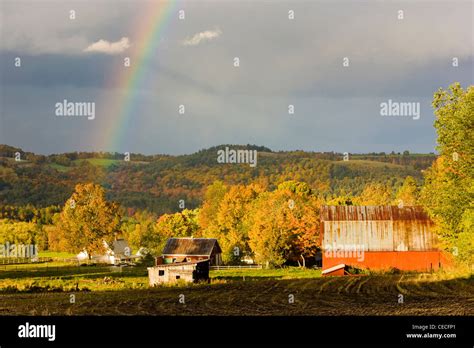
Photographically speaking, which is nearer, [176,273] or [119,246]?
[176,273]

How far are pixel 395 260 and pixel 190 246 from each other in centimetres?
2330

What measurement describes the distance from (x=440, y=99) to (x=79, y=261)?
4787 cm

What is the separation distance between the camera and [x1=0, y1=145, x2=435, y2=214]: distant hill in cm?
12662

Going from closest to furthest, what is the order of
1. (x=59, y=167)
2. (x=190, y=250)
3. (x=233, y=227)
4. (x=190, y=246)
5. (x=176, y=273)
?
(x=176, y=273) < (x=190, y=250) < (x=190, y=246) < (x=233, y=227) < (x=59, y=167)

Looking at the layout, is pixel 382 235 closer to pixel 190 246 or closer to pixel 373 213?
pixel 373 213

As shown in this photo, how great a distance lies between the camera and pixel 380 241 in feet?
169

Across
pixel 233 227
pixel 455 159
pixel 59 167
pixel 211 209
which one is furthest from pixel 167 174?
pixel 455 159

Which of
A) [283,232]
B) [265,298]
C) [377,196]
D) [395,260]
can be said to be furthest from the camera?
[377,196]

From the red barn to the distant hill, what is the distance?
6339 centimetres

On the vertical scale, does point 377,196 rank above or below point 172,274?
above

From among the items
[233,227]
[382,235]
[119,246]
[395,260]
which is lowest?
[395,260]

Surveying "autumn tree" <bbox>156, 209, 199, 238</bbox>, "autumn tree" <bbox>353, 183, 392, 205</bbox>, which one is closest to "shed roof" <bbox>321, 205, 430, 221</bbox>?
"autumn tree" <bbox>156, 209, 199, 238</bbox>

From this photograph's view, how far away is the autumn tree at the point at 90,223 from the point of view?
75438 mm
